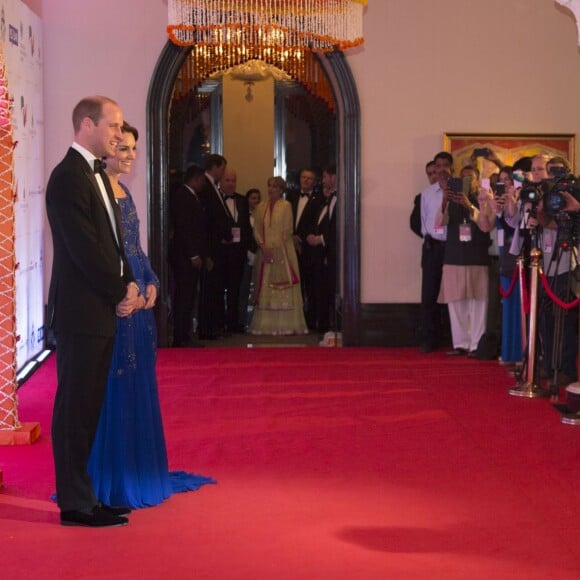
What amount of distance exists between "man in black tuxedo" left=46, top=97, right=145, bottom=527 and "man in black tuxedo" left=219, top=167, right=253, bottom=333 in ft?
24.2

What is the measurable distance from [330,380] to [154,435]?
3.70 metres

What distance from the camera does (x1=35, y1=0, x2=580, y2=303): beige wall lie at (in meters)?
10.5

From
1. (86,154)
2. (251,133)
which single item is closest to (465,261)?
(86,154)

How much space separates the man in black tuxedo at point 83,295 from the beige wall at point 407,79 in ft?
19.0

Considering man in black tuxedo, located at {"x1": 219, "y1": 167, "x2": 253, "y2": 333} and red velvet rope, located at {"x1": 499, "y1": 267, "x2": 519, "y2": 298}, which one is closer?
red velvet rope, located at {"x1": 499, "y1": 267, "x2": 519, "y2": 298}

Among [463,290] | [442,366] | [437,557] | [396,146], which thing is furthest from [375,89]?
[437,557]

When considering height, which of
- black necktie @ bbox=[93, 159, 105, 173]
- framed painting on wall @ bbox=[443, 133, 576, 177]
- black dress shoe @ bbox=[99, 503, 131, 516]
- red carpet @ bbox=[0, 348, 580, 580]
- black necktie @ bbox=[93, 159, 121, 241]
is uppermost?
framed painting on wall @ bbox=[443, 133, 576, 177]

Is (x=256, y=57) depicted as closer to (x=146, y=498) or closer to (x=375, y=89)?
(x=375, y=89)

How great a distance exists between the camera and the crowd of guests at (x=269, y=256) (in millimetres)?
12023

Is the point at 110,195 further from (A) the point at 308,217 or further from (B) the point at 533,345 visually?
(A) the point at 308,217

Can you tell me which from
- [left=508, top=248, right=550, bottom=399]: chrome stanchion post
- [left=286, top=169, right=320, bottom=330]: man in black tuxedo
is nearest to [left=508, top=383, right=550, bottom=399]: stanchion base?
[left=508, top=248, right=550, bottom=399]: chrome stanchion post

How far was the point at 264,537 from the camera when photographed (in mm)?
4664

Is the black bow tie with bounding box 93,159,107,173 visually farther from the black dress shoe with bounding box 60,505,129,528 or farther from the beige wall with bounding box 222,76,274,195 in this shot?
the beige wall with bounding box 222,76,274,195

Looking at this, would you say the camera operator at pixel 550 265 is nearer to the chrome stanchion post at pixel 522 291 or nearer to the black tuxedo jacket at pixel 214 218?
the chrome stanchion post at pixel 522 291
